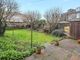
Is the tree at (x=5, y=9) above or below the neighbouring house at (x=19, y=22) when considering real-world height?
above

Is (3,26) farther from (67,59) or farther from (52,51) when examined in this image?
(67,59)

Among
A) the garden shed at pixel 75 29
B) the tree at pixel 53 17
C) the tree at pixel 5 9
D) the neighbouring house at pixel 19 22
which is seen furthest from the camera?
the neighbouring house at pixel 19 22

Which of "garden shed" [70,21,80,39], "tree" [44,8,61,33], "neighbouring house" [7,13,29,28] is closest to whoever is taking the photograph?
"garden shed" [70,21,80,39]

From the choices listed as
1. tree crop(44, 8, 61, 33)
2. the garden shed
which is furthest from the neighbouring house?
the garden shed

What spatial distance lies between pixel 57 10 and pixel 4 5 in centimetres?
931

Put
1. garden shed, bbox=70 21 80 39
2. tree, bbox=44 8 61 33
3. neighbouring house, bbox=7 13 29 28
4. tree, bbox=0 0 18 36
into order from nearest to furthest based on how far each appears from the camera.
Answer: garden shed, bbox=70 21 80 39 → tree, bbox=0 0 18 36 → tree, bbox=44 8 61 33 → neighbouring house, bbox=7 13 29 28

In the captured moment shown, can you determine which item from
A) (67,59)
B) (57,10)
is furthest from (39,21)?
(67,59)

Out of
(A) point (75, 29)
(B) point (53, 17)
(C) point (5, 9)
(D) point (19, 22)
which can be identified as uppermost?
(C) point (5, 9)

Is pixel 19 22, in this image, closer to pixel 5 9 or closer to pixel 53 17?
pixel 53 17

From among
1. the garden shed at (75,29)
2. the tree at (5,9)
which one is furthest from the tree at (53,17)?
the garden shed at (75,29)

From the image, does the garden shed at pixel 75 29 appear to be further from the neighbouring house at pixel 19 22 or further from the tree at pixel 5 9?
the neighbouring house at pixel 19 22

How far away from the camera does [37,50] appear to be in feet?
29.0

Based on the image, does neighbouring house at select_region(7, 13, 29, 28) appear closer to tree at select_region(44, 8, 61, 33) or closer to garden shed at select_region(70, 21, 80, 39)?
tree at select_region(44, 8, 61, 33)

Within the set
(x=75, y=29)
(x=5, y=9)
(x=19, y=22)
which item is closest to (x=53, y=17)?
(x=5, y=9)
